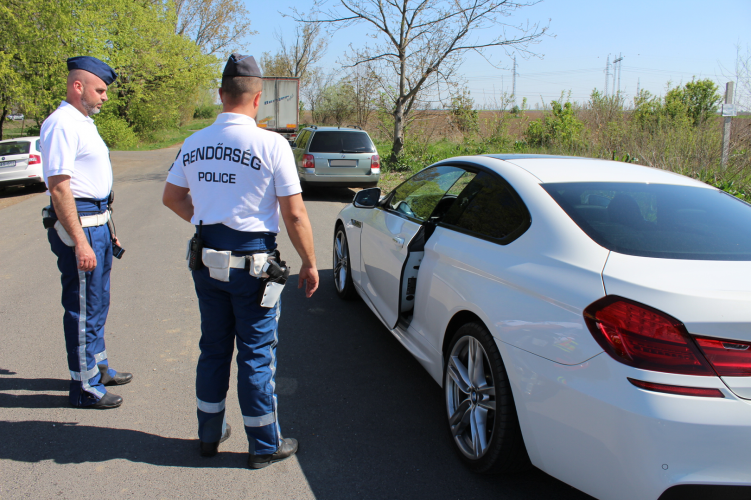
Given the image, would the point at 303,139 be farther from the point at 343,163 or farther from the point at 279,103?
the point at 279,103

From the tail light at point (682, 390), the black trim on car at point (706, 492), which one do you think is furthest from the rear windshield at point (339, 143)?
the black trim on car at point (706, 492)

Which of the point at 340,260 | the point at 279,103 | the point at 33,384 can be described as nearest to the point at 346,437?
the point at 33,384

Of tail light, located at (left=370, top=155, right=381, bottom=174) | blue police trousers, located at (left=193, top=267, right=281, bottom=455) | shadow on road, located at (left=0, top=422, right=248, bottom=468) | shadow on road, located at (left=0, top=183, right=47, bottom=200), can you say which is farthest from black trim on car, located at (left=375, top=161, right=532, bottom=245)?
shadow on road, located at (left=0, top=183, right=47, bottom=200)

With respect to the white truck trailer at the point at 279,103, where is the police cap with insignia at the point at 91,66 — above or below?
below

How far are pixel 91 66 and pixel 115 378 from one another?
2.02m

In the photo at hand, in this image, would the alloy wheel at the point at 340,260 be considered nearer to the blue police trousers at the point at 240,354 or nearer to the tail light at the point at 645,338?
the blue police trousers at the point at 240,354

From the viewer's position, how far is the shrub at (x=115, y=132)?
2840cm

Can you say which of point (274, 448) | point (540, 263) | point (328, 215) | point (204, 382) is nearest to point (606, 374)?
point (540, 263)

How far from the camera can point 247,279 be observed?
2514 millimetres

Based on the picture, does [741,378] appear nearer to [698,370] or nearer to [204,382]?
[698,370]

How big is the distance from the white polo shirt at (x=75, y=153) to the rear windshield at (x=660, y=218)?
265 centimetres

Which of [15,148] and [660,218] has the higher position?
[15,148]

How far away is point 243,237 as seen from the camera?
253 centimetres

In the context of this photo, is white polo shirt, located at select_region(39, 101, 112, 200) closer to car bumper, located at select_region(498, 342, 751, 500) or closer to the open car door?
the open car door
